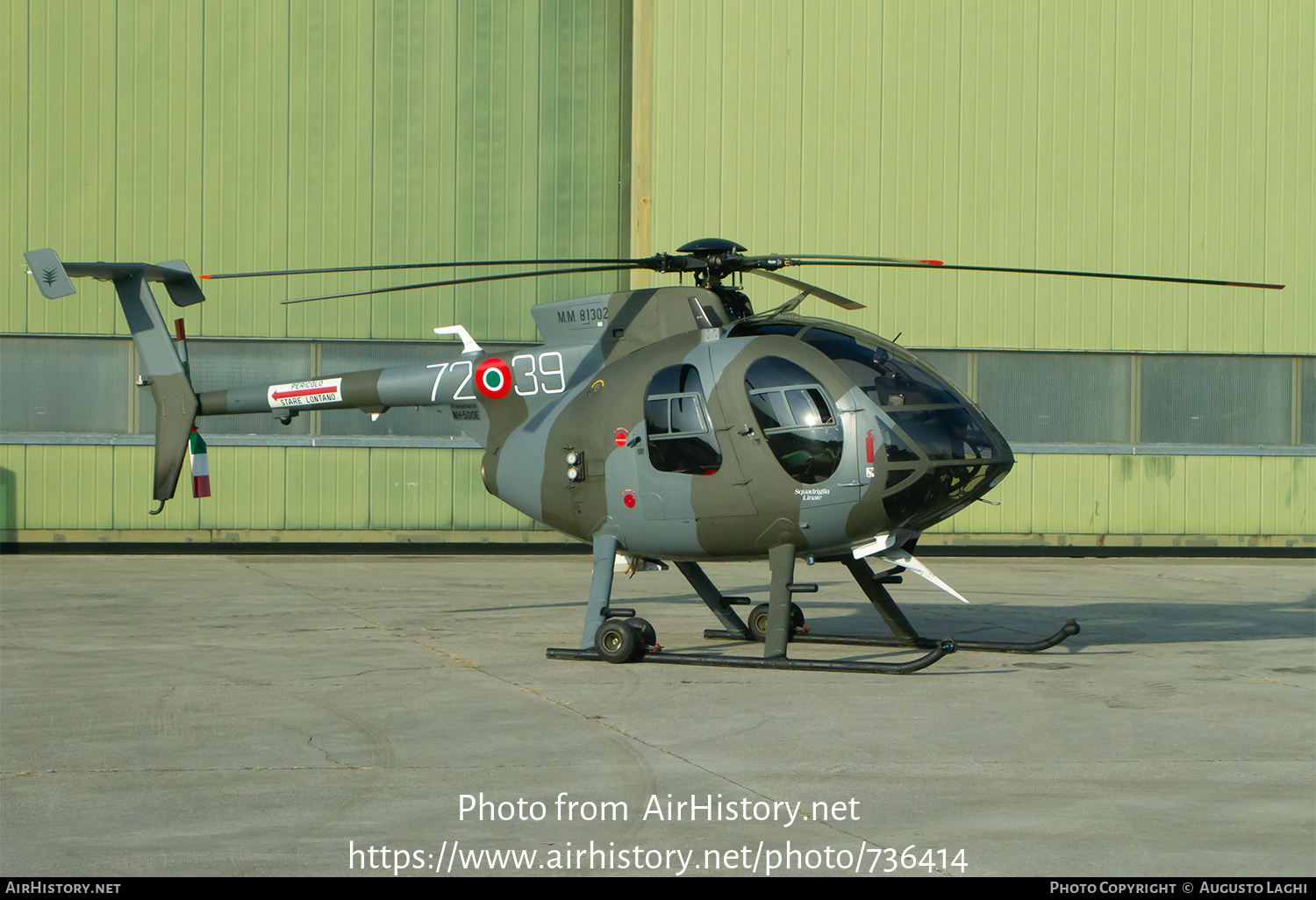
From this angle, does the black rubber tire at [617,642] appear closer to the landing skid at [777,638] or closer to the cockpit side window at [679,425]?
the landing skid at [777,638]

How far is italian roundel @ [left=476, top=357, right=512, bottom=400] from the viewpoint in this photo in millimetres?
11188

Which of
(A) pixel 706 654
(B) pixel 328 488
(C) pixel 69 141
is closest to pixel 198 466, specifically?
(A) pixel 706 654

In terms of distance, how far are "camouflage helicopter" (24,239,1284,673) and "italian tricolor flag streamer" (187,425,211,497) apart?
6.16 feet

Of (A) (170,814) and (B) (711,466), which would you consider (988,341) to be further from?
(A) (170,814)

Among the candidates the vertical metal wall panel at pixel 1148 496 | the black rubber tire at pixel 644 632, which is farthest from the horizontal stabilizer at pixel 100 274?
the vertical metal wall panel at pixel 1148 496

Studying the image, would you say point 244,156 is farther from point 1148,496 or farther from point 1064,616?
point 1148,496

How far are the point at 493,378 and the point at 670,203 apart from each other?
9.99 metres

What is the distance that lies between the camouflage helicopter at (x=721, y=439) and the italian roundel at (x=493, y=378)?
0.05 ft

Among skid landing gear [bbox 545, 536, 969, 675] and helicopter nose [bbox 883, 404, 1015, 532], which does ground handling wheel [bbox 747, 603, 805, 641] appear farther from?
helicopter nose [bbox 883, 404, 1015, 532]

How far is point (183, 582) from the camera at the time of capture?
51.9 feet

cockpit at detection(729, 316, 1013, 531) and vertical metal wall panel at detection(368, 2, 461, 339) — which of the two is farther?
vertical metal wall panel at detection(368, 2, 461, 339)

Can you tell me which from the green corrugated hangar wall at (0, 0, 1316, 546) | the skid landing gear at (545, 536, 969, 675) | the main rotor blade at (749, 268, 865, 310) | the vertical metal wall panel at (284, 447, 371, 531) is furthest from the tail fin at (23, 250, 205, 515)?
the vertical metal wall panel at (284, 447, 371, 531)

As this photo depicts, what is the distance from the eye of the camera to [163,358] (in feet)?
41.2
